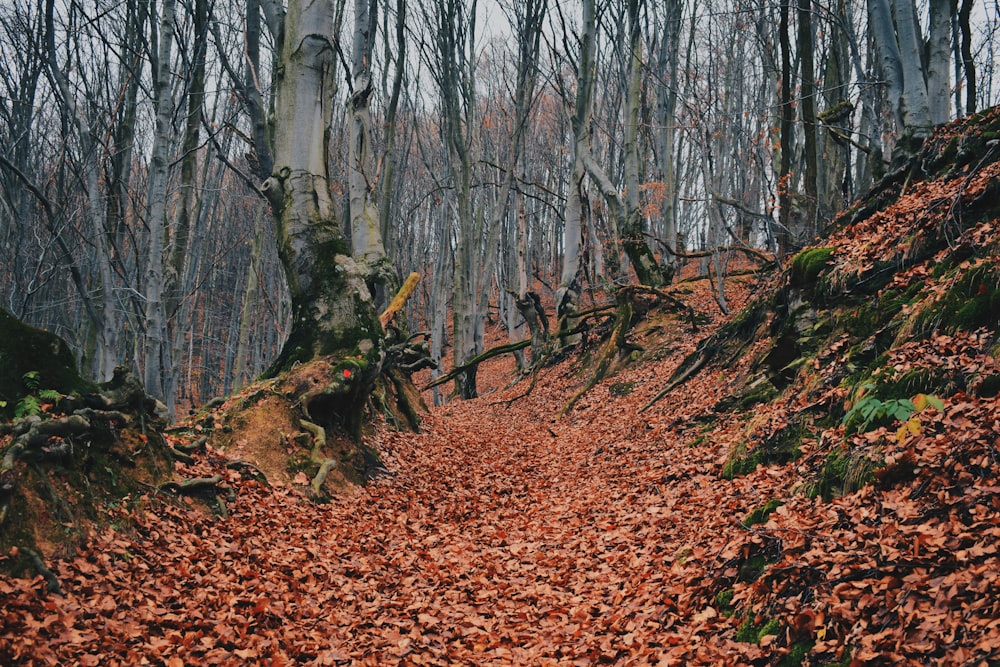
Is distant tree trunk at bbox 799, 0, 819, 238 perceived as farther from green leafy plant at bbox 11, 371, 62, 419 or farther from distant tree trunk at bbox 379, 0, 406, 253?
green leafy plant at bbox 11, 371, 62, 419

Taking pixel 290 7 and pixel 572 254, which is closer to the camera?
pixel 290 7

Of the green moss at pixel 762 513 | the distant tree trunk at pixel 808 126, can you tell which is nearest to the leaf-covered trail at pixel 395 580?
the green moss at pixel 762 513

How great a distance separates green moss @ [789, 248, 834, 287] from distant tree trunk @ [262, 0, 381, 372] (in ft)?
17.2

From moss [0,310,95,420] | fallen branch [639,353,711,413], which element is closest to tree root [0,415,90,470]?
moss [0,310,95,420]

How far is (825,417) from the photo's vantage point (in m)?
5.09

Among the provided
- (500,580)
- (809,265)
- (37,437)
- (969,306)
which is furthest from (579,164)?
(37,437)

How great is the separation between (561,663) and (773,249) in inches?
382

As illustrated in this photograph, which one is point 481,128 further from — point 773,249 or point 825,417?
point 825,417

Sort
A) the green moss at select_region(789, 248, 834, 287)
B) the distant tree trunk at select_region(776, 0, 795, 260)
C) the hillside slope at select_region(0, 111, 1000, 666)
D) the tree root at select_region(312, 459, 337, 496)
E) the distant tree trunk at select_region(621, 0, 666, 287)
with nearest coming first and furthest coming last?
the hillside slope at select_region(0, 111, 1000, 666) < the tree root at select_region(312, 459, 337, 496) < the green moss at select_region(789, 248, 834, 287) < the distant tree trunk at select_region(776, 0, 795, 260) < the distant tree trunk at select_region(621, 0, 666, 287)

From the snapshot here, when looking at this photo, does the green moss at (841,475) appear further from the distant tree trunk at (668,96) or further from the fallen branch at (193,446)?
the distant tree trunk at (668,96)


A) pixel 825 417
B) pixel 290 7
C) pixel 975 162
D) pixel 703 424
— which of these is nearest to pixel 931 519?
pixel 825 417

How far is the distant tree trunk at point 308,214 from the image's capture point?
25.2 ft

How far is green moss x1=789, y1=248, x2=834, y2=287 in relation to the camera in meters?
7.07

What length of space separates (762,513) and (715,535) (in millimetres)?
378
